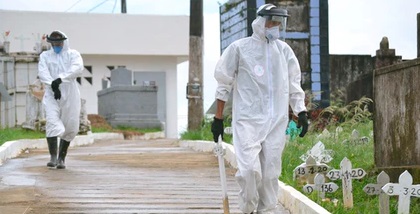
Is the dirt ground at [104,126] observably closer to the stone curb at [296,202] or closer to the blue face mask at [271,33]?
the stone curb at [296,202]

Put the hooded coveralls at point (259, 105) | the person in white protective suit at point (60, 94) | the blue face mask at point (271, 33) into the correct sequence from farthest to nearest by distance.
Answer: the person in white protective suit at point (60, 94) < the blue face mask at point (271, 33) < the hooded coveralls at point (259, 105)

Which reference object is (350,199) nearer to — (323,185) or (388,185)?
(323,185)

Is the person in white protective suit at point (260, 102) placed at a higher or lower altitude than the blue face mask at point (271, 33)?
lower

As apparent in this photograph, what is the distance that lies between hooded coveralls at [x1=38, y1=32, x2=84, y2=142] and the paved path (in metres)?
0.56

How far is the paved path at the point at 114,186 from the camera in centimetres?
862

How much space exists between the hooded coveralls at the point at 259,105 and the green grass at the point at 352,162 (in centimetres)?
76

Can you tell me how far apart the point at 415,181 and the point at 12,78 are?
19639 mm

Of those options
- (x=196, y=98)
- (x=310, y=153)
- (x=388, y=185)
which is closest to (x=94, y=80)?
(x=196, y=98)

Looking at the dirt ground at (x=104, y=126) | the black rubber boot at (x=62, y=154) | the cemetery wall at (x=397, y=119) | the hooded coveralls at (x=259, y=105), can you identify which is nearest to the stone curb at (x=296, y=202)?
the hooded coveralls at (x=259, y=105)

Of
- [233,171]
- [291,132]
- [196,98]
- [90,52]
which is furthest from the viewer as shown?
[90,52]

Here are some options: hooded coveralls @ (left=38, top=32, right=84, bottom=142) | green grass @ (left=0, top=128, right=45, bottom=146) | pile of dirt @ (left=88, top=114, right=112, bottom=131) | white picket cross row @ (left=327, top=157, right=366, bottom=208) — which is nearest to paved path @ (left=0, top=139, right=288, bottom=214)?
hooded coveralls @ (left=38, top=32, right=84, bottom=142)

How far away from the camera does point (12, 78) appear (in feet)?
87.0

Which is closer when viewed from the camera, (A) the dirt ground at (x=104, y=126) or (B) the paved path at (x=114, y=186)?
(B) the paved path at (x=114, y=186)

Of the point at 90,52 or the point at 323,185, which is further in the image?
the point at 90,52
